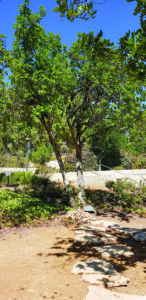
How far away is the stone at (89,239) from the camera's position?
538 cm

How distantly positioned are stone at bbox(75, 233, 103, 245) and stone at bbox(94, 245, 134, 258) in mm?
349

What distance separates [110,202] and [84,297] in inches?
341

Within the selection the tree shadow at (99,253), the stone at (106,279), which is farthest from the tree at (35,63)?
the stone at (106,279)

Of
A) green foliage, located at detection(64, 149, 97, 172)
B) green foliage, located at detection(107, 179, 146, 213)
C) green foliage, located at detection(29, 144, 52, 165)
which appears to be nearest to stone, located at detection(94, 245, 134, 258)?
green foliage, located at detection(107, 179, 146, 213)

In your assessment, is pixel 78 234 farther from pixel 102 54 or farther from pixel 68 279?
pixel 102 54

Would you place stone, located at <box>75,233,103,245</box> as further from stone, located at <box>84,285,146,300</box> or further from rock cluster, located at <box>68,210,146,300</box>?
stone, located at <box>84,285,146,300</box>

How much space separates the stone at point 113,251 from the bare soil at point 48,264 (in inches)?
7.1

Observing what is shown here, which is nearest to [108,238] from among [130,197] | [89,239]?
[89,239]

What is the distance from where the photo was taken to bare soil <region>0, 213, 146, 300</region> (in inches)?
123

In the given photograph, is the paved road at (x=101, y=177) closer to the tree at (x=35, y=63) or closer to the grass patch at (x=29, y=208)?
the grass patch at (x=29, y=208)

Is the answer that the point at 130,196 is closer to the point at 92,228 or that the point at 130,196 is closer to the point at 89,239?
the point at 92,228

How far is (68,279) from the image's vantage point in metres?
3.49

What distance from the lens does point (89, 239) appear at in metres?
5.57

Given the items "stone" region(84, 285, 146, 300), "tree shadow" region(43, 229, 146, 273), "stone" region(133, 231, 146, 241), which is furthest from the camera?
"stone" region(133, 231, 146, 241)
